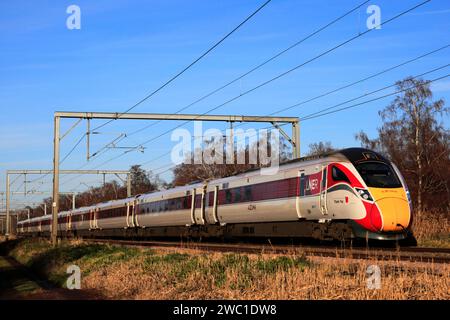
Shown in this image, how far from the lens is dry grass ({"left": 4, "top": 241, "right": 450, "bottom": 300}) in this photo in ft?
28.6

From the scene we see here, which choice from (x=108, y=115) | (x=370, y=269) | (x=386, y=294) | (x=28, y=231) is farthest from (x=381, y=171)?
(x=28, y=231)

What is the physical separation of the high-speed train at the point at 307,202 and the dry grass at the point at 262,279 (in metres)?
5.25

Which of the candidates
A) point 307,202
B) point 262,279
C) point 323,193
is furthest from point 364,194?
point 262,279

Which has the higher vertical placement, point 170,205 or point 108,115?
point 108,115

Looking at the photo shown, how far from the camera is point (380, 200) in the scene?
1784 centimetres

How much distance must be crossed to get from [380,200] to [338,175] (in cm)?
156

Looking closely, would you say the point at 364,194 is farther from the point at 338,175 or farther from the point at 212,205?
the point at 212,205

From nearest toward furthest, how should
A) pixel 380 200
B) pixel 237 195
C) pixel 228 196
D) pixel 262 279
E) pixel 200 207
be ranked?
pixel 262 279 → pixel 380 200 → pixel 237 195 → pixel 228 196 → pixel 200 207

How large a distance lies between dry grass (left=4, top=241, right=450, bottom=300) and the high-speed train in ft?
17.2

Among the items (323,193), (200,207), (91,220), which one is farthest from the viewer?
(91,220)

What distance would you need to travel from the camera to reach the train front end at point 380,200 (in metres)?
17.6
